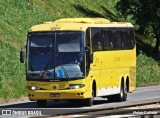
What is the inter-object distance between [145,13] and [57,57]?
38431 millimetres

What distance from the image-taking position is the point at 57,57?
2747 cm

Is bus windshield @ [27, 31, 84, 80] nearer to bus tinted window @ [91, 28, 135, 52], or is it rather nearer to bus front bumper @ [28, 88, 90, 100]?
bus front bumper @ [28, 88, 90, 100]

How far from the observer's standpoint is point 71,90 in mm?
27312

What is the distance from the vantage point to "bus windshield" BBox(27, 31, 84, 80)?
27.4 m

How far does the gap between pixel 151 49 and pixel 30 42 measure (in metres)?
38.1

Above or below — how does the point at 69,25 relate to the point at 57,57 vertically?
above

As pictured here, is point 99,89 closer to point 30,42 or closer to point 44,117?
point 30,42

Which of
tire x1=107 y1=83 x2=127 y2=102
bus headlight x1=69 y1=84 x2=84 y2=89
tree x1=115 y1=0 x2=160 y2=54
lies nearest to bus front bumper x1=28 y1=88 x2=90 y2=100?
bus headlight x1=69 y1=84 x2=84 y2=89

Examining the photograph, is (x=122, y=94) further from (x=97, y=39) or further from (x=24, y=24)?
(x=24, y=24)

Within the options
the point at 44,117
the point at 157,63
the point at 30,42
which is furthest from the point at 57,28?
the point at 157,63

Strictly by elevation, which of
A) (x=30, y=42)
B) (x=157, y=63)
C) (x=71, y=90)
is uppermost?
(x=30, y=42)

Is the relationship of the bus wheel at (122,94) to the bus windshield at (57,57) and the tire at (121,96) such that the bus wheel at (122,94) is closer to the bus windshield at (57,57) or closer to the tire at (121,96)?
the tire at (121,96)

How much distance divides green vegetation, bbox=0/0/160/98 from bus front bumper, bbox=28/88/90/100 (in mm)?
6848

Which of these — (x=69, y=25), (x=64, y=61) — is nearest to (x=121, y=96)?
(x=69, y=25)
